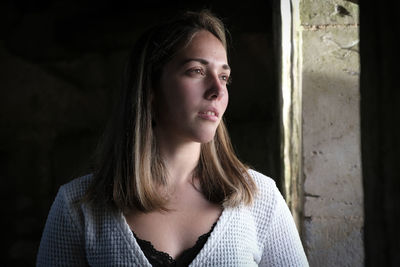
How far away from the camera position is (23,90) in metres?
2.73

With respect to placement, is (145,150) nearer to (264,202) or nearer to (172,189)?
(172,189)

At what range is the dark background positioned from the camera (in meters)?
2.61

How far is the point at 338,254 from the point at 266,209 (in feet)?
1.36

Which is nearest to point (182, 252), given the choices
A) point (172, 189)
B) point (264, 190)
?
point (172, 189)

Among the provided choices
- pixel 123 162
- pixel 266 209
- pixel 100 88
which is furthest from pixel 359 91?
pixel 100 88

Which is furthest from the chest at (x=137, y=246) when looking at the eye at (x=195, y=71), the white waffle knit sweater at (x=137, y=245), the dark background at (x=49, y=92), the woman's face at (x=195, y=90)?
the dark background at (x=49, y=92)

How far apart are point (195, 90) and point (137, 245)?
41 centimetres

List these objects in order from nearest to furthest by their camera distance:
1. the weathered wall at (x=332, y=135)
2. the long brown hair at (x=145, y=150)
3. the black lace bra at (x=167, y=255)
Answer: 1. the black lace bra at (x=167, y=255)
2. the long brown hair at (x=145, y=150)
3. the weathered wall at (x=332, y=135)

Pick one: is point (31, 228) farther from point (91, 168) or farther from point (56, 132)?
point (91, 168)

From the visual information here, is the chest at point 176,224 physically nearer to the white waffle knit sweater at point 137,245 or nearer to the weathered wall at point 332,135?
the white waffle knit sweater at point 137,245

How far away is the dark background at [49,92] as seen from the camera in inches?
103

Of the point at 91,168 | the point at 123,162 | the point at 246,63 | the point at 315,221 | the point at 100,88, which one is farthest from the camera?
the point at 100,88

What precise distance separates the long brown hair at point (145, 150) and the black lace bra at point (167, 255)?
10 cm

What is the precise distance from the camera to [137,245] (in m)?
1.17
